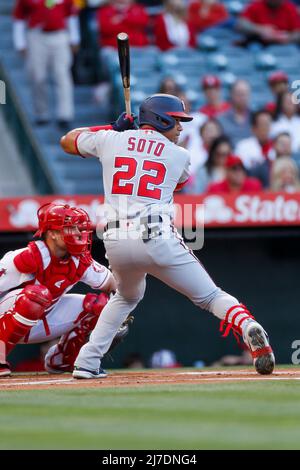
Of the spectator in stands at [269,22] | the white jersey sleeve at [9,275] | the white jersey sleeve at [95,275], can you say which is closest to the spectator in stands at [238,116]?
the spectator in stands at [269,22]

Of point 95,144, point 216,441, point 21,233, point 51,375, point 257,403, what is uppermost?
point 21,233

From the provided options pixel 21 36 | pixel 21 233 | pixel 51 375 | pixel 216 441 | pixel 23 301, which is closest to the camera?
pixel 216 441

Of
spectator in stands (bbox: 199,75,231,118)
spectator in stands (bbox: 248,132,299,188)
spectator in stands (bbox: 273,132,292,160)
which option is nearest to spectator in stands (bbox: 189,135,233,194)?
spectator in stands (bbox: 248,132,299,188)

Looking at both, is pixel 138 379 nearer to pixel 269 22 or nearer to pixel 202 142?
pixel 202 142

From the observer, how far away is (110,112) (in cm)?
1315

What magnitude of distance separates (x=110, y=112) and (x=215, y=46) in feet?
6.75

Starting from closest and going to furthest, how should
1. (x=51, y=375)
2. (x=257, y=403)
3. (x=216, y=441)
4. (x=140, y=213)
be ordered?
(x=216, y=441)
(x=257, y=403)
(x=140, y=213)
(x=51, y=375)

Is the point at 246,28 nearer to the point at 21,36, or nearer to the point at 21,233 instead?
the point at 21,36

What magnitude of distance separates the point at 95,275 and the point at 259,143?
4.99 meters

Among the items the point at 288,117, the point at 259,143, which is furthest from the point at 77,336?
the point at 288,117

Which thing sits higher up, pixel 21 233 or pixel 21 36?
pixel 21 36

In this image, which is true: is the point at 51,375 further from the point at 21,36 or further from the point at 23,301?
the point at 21,36

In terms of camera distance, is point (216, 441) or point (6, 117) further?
point (6, 117)

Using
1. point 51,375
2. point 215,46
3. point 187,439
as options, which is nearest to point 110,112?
point 215,46
